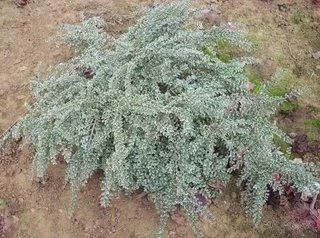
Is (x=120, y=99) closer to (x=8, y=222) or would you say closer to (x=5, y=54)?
(x=8, y=222)

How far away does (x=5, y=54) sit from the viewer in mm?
4758

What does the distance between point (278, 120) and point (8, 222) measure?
89.7 inches

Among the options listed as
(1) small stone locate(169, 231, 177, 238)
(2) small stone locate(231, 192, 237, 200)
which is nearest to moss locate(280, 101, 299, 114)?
(2) small stone locate(231, 192, 237, 200)

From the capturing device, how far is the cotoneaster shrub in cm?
352

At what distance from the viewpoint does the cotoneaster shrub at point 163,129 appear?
11.5 feet

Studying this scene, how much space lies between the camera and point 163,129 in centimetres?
346

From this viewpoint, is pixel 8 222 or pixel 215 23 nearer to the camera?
pixel 8 222

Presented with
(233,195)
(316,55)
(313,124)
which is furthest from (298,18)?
(233,195)

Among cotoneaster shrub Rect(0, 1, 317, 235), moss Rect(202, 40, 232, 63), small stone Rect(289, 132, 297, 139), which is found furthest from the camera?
moss Rect(202, 40, 232, 63)

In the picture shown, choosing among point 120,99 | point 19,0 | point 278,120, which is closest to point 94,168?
point 120,99

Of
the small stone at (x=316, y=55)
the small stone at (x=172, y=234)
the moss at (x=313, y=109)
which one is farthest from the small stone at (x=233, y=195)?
the small stone at (x=316, y=55)

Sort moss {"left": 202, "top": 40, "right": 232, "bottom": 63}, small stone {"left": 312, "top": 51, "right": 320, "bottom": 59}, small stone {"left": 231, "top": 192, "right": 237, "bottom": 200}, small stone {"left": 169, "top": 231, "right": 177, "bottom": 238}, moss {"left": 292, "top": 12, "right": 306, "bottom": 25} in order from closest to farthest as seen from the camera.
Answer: small stone {"left": 169, "top": 231, "right": 177, "bottom": 238}
small stone {"left": 231, "top": 192, "right": 237, "bottom": 200}
moss {"left": 202, "top": 40, "right": 232, "bottom": 63}
small stone {"left": 312, "top": 51, "right": 320, "bottom": 59}
moss {"left": 292, "top": 12, "right": 306, "bottom": 25}

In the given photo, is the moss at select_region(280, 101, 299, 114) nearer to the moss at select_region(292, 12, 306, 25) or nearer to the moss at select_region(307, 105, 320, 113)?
the moss at select_region(307, 105, 320, 113)

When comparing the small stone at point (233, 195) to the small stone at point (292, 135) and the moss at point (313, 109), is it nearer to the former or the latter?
the small stone at point (292, 135)
